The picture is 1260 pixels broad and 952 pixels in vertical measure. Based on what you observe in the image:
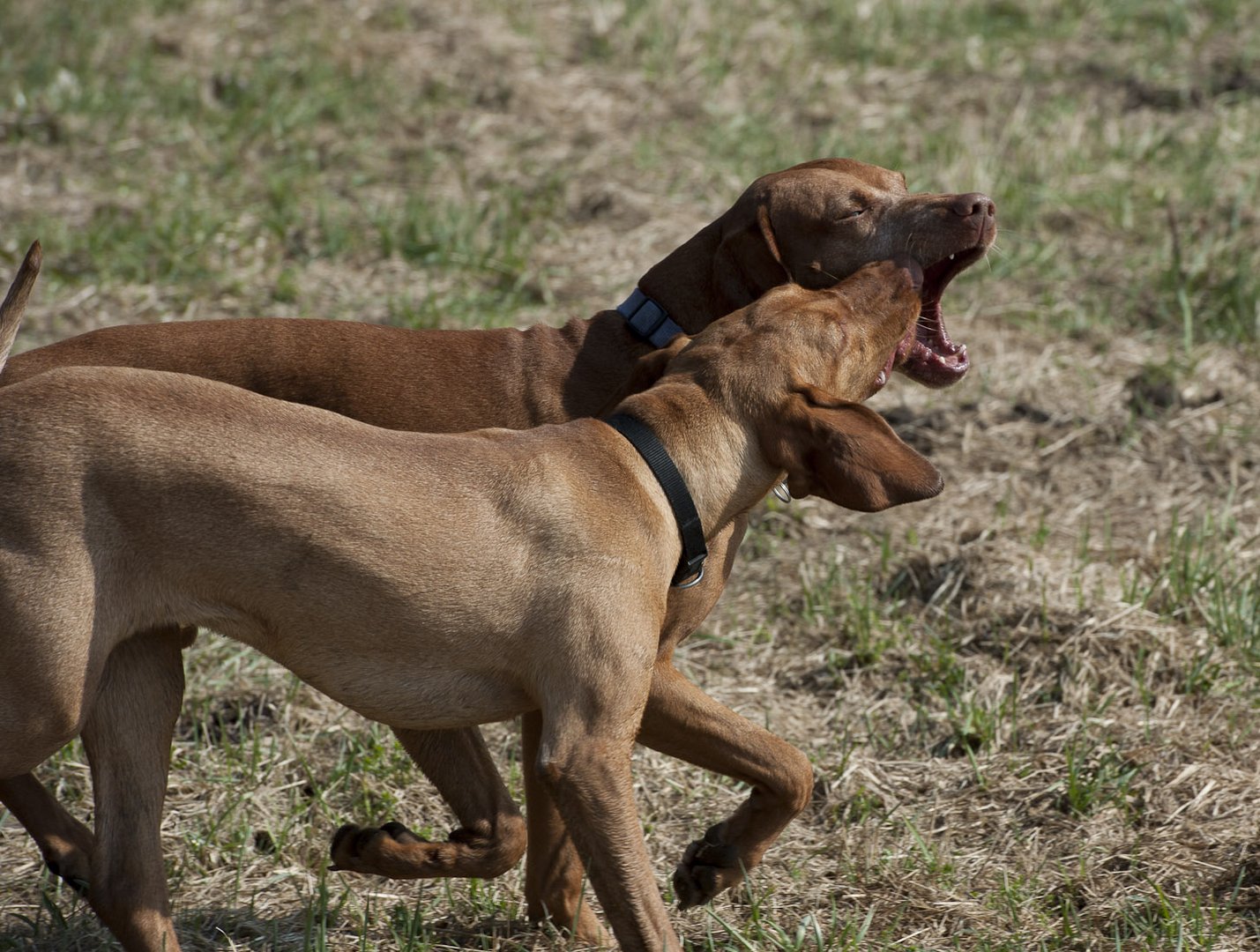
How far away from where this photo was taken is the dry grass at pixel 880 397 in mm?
4914

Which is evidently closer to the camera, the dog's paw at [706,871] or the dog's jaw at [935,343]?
the dog's paw at [706,871]

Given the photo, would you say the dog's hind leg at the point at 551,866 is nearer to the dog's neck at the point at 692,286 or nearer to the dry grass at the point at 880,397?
the dry grass at the point at 880,397

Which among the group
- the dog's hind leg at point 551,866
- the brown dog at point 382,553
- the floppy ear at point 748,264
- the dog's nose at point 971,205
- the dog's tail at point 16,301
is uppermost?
the dog's nose at point 971,205

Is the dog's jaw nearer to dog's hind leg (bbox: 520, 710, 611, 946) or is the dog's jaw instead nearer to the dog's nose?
the dog's nose

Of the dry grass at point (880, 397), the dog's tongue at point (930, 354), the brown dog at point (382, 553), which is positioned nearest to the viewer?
the brown dog at point (382, 553)

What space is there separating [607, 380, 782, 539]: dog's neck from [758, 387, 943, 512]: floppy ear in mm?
60

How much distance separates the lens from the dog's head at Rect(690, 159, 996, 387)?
548 cm

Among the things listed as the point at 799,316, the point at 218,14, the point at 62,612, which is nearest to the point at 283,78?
the point at 218,14

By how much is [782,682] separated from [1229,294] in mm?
3555

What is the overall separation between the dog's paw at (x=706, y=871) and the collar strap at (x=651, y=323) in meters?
1.60

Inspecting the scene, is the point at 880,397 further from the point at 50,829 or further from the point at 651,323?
the point at 50,829

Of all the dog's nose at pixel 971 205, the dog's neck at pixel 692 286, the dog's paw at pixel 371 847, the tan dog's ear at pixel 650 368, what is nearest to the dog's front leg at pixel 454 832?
the dog's paw at pixel 371 847

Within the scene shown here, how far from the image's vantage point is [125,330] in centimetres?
521

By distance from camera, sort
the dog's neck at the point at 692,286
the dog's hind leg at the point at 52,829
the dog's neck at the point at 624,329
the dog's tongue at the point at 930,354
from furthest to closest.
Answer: the dog's neck at the point at 692,286
the dog's neck at the point at 624,329
the dog's tongue at the point at 930,354
the dog's hind leg at the point at 52,829
